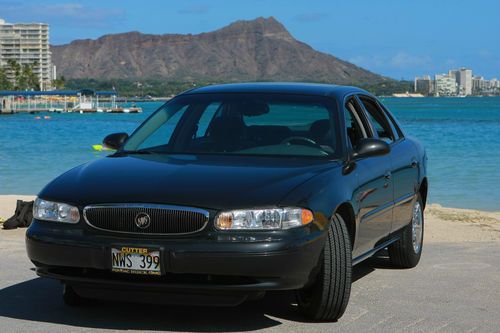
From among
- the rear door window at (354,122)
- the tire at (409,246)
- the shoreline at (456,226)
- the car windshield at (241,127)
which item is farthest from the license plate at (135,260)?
the shoreline at (456,226)

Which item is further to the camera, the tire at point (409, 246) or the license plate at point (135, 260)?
the tire at point (409, 246)

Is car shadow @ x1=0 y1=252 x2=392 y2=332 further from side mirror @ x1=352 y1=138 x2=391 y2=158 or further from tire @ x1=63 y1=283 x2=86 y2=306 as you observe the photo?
side mirror @ x1=352 y1=138 x2=391 y2=158

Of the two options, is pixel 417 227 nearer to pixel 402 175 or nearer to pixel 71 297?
pixel 402 175

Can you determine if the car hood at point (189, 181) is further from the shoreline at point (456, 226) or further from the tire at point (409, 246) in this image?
the shoreline at point (456, 226)

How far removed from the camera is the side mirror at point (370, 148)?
675 centimetres

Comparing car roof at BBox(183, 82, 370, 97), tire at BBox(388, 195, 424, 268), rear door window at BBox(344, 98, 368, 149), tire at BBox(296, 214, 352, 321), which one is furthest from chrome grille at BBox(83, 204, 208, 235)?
tire at BBox(388, 195, 424, 268)

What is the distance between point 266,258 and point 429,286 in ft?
8.64

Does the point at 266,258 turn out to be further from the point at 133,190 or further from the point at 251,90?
the point at 251,90

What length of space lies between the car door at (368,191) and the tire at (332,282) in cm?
46

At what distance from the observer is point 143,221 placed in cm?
570

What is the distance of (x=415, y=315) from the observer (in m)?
6.58

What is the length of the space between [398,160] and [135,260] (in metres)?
3.04

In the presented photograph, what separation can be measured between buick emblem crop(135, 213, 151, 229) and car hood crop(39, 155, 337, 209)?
92mm

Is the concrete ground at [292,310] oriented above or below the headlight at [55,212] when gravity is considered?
below
